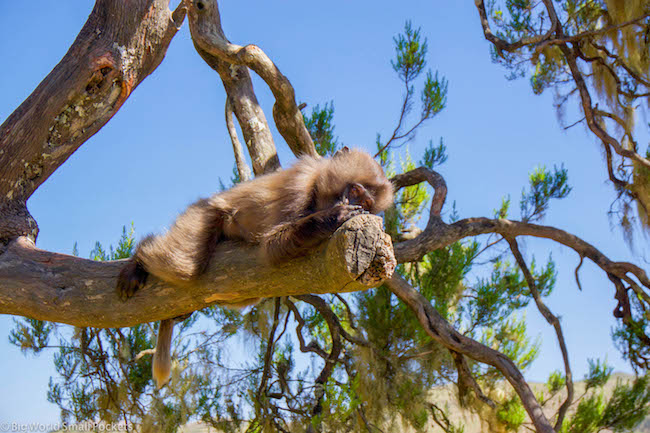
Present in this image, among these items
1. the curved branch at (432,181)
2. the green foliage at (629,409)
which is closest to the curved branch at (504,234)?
the curved branch at (432,181)

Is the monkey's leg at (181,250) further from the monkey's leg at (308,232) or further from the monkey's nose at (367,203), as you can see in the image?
the monkey's nose at (367,203)

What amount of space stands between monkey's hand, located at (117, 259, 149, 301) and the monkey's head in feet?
3.26

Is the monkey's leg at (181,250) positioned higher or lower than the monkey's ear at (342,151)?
lower

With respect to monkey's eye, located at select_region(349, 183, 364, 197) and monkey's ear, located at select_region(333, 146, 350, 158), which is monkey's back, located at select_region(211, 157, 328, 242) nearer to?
monkey's ear, located at select_region(333, 146, 350, 158)

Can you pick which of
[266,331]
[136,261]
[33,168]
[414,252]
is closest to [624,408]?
[414,252]

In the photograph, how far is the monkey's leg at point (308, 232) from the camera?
244 centimetres

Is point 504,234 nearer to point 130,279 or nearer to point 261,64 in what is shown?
point 261,64

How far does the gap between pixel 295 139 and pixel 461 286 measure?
2.81 metres

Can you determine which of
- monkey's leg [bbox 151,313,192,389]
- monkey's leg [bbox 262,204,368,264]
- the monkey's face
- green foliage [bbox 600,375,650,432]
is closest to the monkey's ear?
the monkey's face

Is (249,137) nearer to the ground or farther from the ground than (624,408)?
farther from the ground

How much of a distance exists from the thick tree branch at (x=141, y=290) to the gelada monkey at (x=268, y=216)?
68mm

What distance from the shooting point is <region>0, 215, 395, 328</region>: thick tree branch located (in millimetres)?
2469

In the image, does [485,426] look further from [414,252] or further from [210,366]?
[210,366]

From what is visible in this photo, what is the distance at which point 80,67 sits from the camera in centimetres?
367
